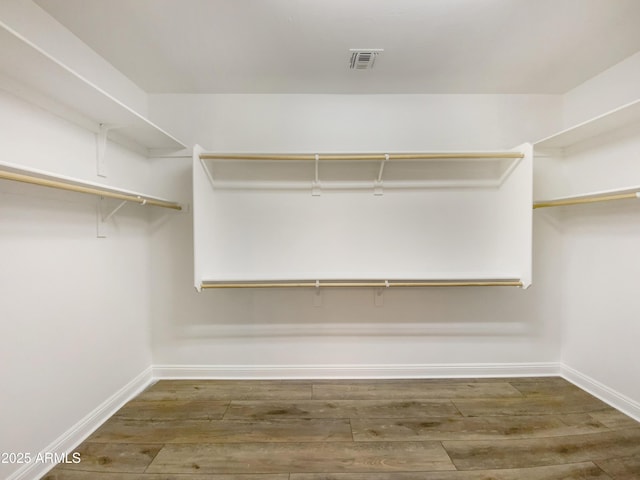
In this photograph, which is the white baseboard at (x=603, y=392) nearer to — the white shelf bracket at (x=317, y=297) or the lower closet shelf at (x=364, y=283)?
the lower closet shelf at (x=364, y=283)

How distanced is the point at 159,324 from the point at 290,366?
3.78ft

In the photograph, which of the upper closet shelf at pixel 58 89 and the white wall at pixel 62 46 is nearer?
the upper closet shelf at pixel 58 89

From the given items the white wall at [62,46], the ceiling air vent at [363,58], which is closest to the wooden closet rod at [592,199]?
the ceiling air vent at [363,58]

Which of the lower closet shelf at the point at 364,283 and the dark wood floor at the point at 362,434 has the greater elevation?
the lower closet shelf at the point at 364,283

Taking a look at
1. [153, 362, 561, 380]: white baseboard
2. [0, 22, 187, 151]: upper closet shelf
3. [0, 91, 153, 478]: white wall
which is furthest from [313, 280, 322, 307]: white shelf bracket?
[0, 22, 187, 151]: upper closet shelf

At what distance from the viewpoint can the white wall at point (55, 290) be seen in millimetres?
1243

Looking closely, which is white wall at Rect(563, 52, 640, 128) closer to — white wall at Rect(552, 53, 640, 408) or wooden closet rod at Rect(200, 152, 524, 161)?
white wall at Rect(552, 53, 640, 408)

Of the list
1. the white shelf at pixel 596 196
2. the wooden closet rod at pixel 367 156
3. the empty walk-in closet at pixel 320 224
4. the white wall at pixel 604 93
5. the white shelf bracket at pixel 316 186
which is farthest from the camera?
the white shelf bracket at pixel 316 186

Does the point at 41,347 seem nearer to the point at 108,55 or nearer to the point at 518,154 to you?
the point at 108,55

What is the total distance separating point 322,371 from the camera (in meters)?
2.24

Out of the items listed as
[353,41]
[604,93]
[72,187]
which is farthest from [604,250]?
[72,187]

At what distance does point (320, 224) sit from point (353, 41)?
1.23m

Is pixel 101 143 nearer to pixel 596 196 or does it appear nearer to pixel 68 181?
pixel 68 181

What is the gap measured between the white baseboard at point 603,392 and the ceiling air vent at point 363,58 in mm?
2835
